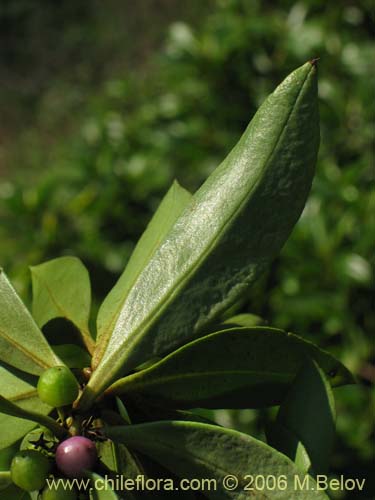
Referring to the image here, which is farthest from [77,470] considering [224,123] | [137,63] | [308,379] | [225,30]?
[137,63]

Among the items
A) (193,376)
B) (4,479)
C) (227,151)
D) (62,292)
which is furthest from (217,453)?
(227,151)

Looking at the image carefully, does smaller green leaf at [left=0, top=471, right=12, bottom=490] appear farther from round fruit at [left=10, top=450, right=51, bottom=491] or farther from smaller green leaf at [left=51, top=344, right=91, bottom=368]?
smaller green leaf at [left=51, top=344, right=91, bottom=368]

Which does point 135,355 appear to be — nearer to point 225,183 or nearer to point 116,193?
point 225,183

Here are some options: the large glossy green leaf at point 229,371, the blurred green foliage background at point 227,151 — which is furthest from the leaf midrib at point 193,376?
the blurred green foliage background at point 227,151

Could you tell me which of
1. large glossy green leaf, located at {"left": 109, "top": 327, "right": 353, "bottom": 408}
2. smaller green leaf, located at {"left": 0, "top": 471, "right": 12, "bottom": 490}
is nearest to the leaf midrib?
large glossy green leaf, located at {"left": 109, "top": 327, "right": 353, "bottom": 408}

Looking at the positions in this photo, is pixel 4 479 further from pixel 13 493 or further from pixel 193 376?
pixel 193 376

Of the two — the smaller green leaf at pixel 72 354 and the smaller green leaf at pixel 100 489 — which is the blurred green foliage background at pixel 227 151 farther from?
the smaller green leaf at pixel 100 489

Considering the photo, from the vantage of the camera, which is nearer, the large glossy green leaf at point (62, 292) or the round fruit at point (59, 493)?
the round fruit at point (59, 493)
